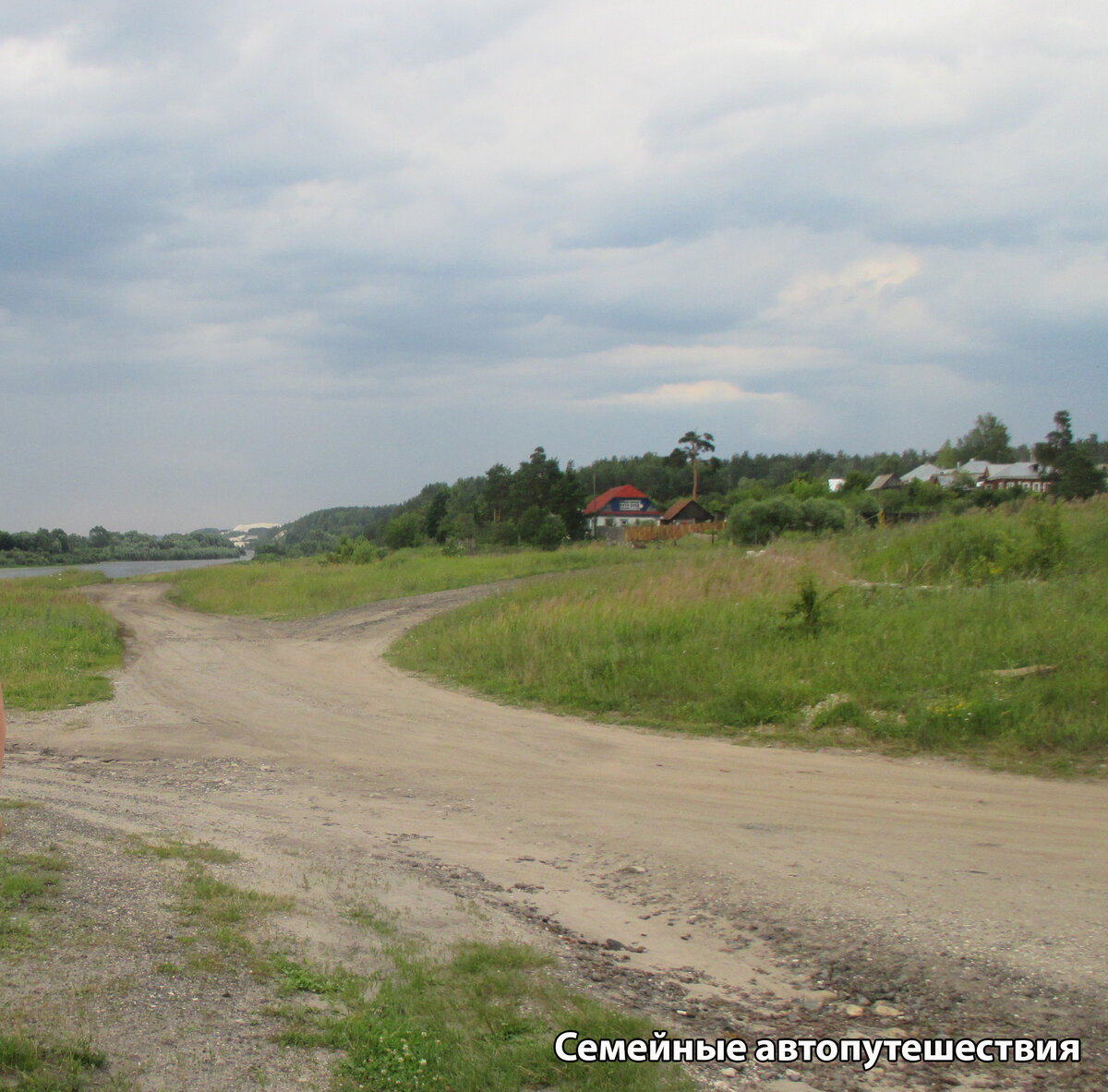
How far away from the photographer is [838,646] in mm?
11703

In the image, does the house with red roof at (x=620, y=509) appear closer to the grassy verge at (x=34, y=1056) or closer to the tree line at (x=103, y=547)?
the tree line at (x=103, y=547)

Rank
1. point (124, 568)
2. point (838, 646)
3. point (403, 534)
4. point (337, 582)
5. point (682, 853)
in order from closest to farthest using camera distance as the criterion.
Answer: point (682, 853) < point (838, 646) < point (337, 582) < point (124, 568) < point (403, 534)

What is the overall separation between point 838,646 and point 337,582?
26.8 meters

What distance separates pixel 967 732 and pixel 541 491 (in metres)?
61.7

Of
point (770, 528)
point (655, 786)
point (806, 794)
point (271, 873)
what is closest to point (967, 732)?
point (806, 794)

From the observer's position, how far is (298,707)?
12.2 meters

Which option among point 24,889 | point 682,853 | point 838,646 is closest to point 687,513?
point 838,646

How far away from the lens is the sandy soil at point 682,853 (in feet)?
13.3

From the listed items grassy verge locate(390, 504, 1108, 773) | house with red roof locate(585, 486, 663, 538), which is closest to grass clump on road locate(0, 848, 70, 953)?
grassy verge locate(390, 504, 1108, 773)

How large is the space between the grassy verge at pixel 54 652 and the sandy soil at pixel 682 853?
5.36 ft

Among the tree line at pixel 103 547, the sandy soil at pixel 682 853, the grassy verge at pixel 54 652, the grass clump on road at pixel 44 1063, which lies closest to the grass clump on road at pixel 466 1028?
the sandy soil at pixel 682 853

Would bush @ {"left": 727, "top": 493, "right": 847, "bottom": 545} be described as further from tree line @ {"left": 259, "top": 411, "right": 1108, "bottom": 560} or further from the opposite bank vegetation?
the opposite bank vegetation

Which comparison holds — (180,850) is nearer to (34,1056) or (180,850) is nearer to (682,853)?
(34,1056)

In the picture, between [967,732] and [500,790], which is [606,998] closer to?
[500,790]
